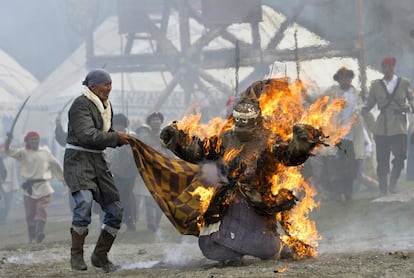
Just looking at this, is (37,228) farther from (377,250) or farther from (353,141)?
(377,250)

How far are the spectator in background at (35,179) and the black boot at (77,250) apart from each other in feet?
18.7

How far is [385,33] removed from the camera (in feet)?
53.1

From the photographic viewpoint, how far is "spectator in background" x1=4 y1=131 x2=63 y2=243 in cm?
1366

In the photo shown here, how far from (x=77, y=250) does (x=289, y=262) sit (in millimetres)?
1919

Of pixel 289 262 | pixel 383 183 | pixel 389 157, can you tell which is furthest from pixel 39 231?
pixel 289 262

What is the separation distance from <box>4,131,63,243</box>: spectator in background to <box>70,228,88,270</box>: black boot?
18.7ft

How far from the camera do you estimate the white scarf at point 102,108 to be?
7879 mm

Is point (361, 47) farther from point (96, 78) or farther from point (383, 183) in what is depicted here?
point (96, 78)

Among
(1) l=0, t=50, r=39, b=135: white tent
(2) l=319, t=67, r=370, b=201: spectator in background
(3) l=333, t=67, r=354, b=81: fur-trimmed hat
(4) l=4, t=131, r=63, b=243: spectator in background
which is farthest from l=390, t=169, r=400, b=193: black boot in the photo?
(1) l=0, t=50, r=39, b=135: white tent

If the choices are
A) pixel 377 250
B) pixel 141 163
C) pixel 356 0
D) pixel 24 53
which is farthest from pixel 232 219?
pixel 24 53

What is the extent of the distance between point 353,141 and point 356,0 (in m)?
3.59

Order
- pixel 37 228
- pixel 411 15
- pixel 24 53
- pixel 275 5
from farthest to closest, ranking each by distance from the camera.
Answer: pixel 24 53, pixel 275 5, pixel 411 15, pixel 37 228

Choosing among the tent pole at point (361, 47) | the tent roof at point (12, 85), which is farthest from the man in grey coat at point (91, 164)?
the tent roof at point (12, 85)

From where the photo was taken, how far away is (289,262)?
758cm
